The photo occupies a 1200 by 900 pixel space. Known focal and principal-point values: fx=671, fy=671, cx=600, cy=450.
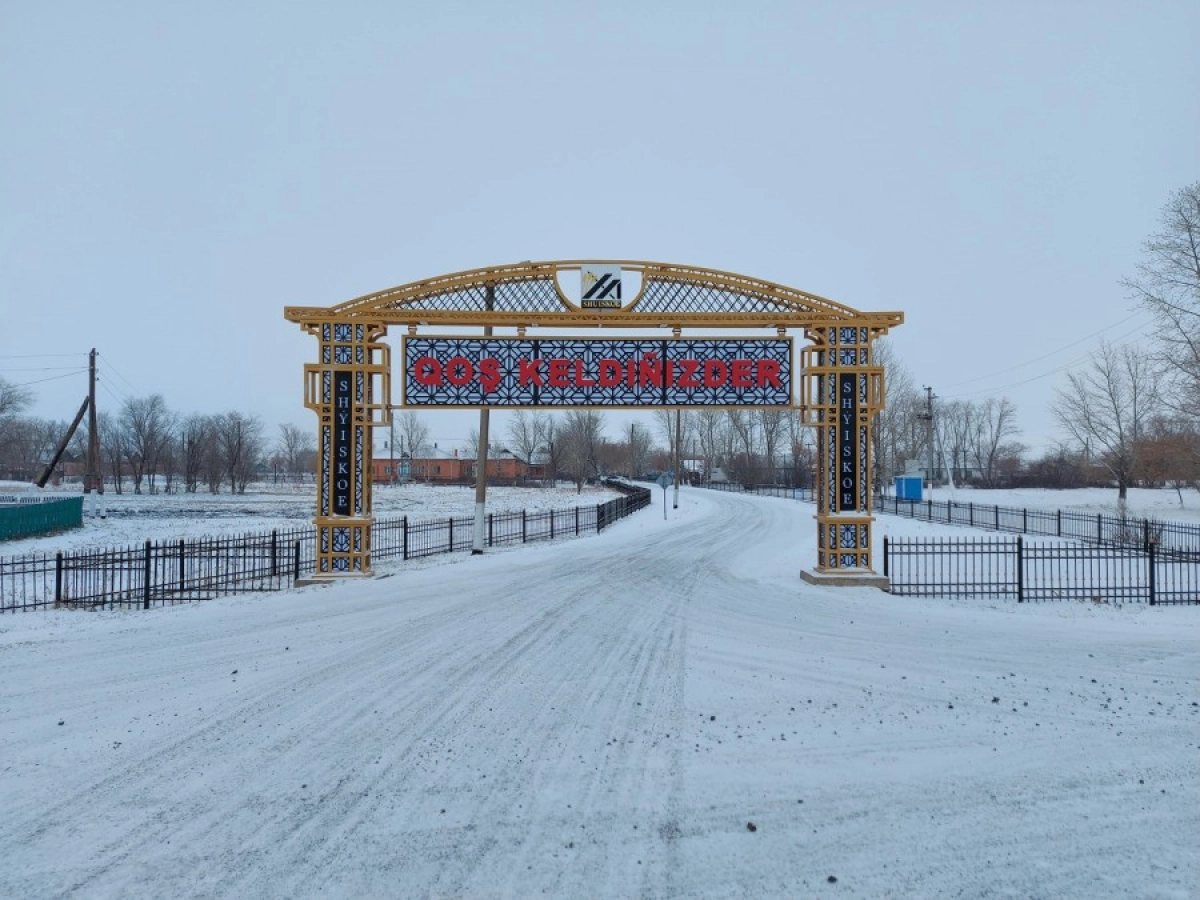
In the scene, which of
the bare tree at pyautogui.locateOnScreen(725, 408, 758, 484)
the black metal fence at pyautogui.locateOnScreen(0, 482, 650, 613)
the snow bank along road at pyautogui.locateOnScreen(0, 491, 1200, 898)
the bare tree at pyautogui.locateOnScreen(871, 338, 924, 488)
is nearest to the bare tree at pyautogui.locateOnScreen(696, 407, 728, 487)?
the bare tree at pyautogui.locateOnScreen(725, 408, 758, 484)

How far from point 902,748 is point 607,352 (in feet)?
29.4

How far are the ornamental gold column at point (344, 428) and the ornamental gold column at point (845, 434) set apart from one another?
8.36m

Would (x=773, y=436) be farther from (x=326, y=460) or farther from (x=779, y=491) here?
(x=326, y=460)

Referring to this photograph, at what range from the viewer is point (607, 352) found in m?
12.8

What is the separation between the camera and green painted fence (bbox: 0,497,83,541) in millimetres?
23375

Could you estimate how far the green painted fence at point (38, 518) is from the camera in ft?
76.7

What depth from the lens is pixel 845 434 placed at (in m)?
12.7

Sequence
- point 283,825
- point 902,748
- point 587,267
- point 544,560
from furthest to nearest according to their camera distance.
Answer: point 544,560
point 587,267
point 902,748
point 283,825

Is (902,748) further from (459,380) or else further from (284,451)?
(284,451)

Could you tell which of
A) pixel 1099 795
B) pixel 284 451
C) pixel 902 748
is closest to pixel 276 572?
pixel 902 748

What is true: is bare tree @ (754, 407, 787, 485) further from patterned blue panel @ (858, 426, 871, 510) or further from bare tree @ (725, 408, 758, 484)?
patterned blue panel @ (858, 426, 871, 510)

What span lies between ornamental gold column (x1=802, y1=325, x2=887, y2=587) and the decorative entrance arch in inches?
0.7

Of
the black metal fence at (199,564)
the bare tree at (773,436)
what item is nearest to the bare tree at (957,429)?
the bare tree at (773,436)

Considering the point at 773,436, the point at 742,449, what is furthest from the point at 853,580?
the point at 742,449
